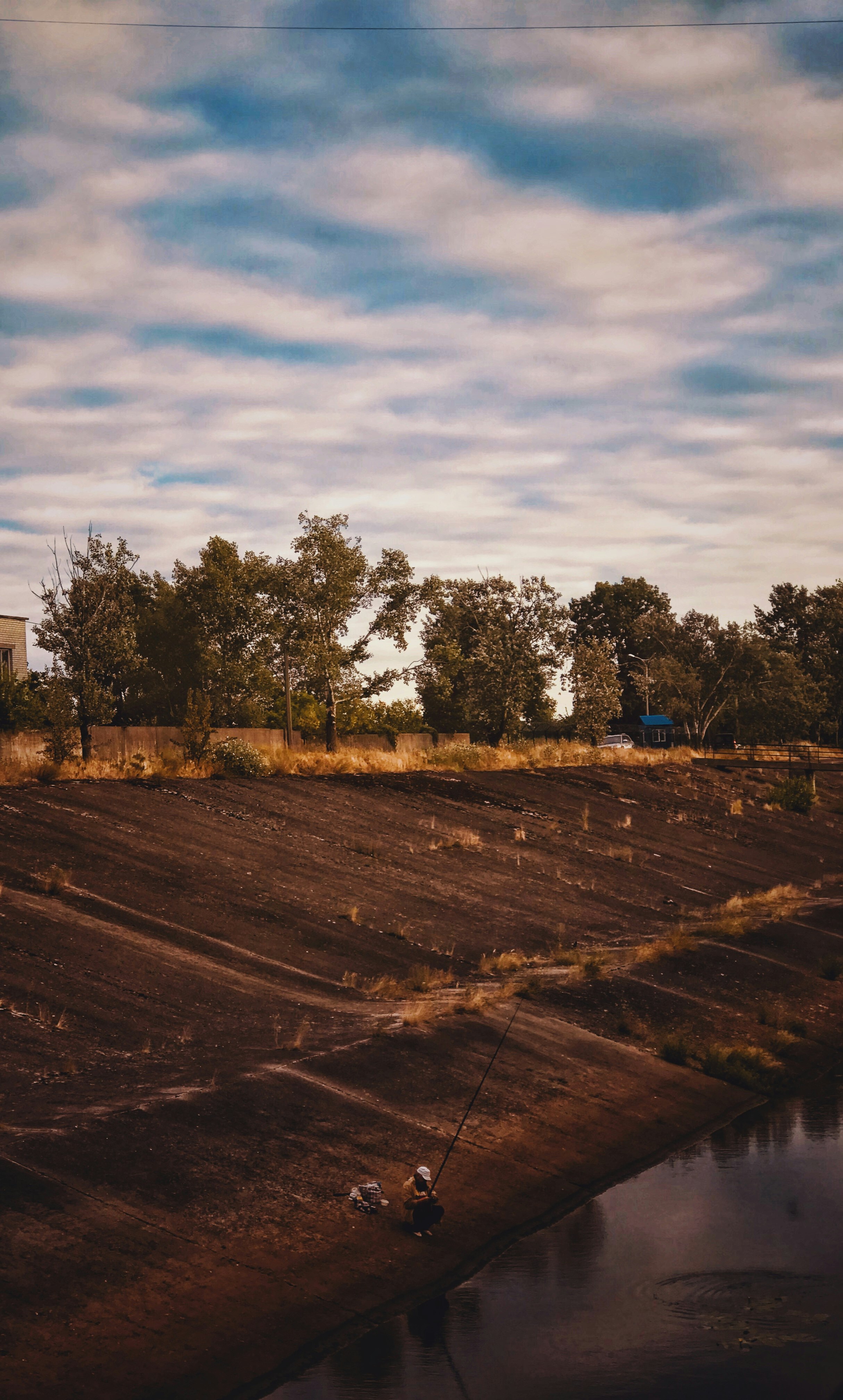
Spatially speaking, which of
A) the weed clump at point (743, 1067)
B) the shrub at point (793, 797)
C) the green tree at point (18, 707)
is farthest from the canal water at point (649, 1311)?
the shrub at point (793, 797)

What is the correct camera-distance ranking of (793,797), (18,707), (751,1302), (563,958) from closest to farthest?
(751,1302) < (563,958) < (18,707) < (793,797)

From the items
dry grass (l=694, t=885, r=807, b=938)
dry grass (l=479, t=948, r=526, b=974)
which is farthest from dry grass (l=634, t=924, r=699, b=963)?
dry grass (l=479, t=948, r=526, b=974)

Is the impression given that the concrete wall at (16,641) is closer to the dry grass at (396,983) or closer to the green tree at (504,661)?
the green tree at (504,661)

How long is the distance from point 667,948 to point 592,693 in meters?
43.3

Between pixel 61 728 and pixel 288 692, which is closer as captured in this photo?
pixel 61 728

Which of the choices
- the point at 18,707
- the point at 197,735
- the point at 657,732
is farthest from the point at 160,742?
the point at 657,732

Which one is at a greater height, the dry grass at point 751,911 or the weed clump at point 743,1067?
the dry grass at point 751,911

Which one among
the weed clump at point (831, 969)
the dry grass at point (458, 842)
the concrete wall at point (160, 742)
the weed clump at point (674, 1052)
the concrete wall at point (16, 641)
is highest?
the concrete wall at point (16, 641)

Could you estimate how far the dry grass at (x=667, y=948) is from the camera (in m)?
29.7

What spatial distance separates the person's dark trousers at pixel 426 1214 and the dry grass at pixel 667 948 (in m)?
15.9

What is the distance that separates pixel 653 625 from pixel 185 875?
91.2 metres

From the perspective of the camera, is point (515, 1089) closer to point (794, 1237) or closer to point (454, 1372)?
point (794, 1237)

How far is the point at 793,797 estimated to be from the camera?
6631 centimetres

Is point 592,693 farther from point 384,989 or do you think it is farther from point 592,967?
point 384,989
